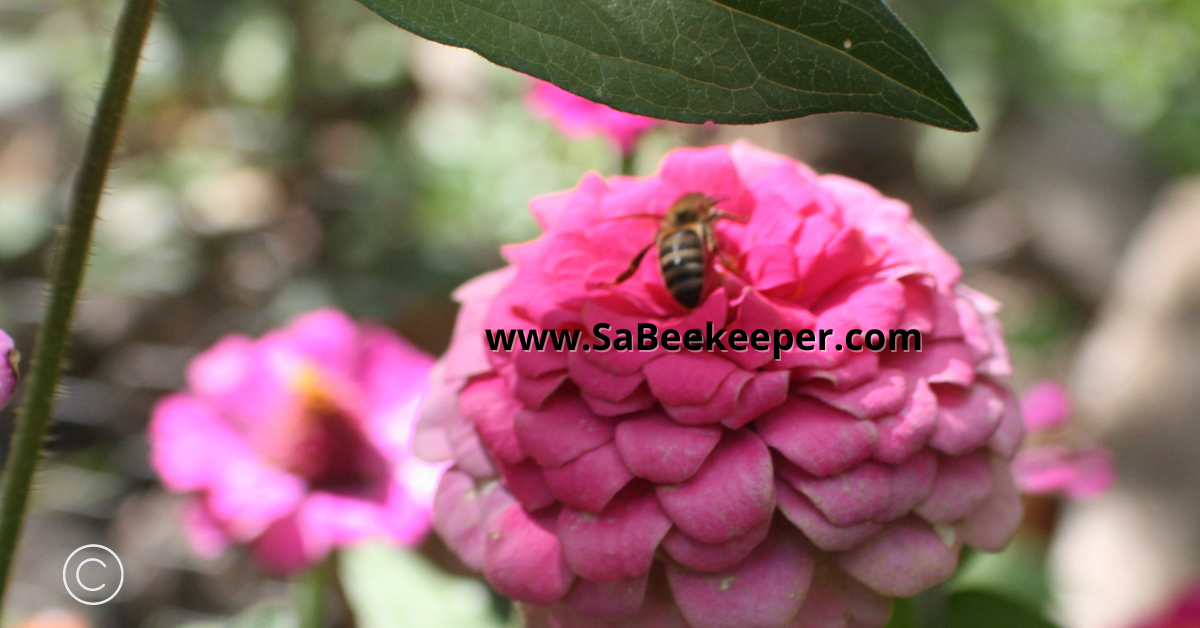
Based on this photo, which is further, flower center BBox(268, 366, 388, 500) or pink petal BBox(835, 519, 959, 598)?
flower center BBox(268, 366, 388, 500)

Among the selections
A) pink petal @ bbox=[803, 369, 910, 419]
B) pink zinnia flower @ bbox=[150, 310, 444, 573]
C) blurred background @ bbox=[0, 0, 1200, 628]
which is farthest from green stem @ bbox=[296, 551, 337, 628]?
blurred background @ bbox=[0, 0, 1200, 628]

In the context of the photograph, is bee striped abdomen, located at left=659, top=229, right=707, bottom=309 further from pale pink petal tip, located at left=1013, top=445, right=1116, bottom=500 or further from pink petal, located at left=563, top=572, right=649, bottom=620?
pale pink petal tip, located at left=1013, top=445, right=1116, bottom=500

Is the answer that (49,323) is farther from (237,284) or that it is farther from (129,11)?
(237,284)

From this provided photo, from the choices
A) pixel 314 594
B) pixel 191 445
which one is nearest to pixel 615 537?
pixel 314 594

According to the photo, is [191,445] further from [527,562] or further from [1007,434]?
[1007,434]

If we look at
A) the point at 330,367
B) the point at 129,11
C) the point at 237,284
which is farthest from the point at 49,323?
the point at 237,284
